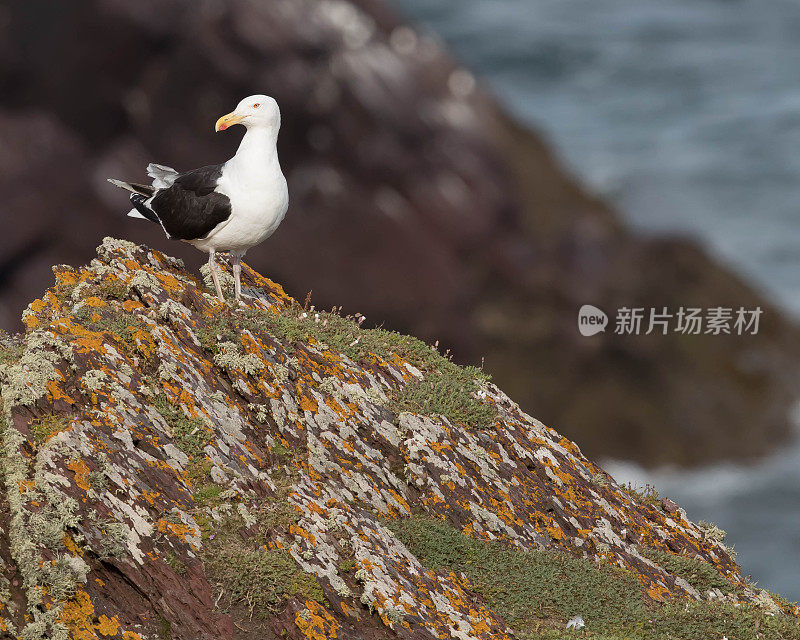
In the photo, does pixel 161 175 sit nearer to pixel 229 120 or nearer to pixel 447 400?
pixel 229 120

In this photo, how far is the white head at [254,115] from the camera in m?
12.4

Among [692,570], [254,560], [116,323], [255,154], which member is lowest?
[254,560]

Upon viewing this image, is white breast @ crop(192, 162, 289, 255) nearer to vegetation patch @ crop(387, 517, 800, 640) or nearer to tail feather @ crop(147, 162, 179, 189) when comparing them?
tail feather @ crop(147, 162, 179, 189)

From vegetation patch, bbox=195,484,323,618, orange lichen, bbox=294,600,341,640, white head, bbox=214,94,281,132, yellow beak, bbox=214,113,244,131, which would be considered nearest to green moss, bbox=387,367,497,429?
vegetation patch, bbox=195,484,323,618

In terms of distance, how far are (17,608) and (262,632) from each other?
2.11 metres

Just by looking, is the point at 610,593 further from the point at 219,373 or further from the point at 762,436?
the point at 762,436

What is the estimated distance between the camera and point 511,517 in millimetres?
12078

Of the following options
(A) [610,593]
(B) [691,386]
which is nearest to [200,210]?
(A) [610,593]

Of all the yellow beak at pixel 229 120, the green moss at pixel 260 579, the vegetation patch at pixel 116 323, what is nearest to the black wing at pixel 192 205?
the yellow beak at pixel 229 120

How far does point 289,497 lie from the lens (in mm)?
10156

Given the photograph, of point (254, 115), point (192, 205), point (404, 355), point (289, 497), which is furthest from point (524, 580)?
point (254, 115)

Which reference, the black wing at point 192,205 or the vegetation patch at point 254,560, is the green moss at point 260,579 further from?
the black wing at point 192,205

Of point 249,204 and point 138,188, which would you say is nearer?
point 249,204

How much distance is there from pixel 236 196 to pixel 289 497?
398cm
